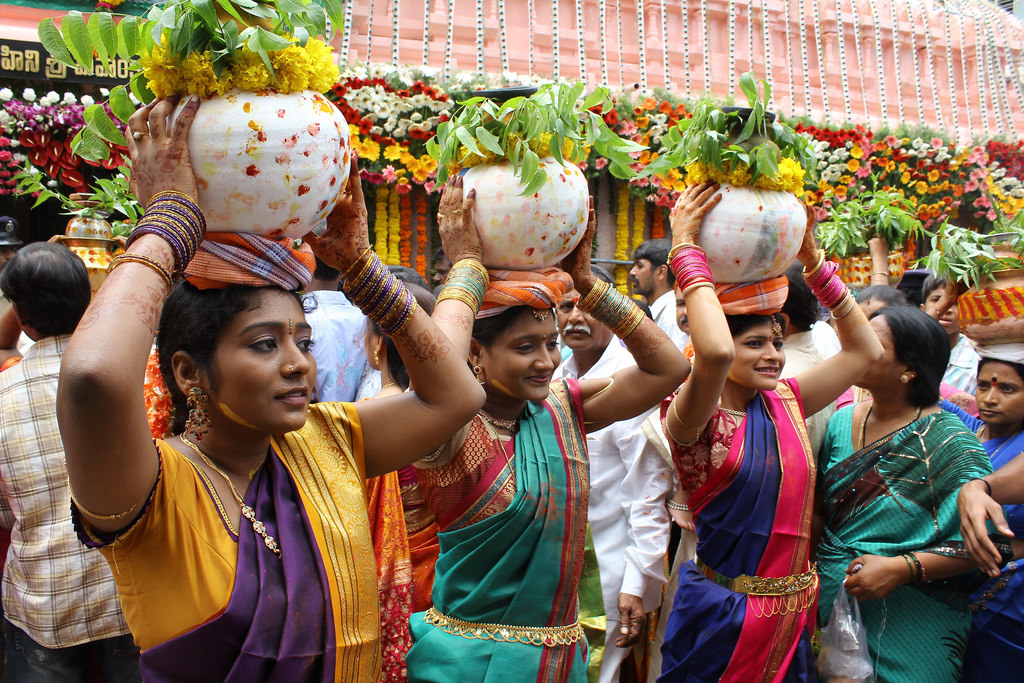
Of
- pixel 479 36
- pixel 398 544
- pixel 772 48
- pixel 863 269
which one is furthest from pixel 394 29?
pixel 398 544

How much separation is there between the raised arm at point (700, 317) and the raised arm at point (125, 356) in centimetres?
162

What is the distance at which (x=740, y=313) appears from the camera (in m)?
2.94

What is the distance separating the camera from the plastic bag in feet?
10.1

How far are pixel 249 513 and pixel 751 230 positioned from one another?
178 centimetres

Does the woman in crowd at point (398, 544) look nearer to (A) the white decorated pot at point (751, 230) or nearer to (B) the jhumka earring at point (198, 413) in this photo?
(B) the jhumka earring at point (198, 413)

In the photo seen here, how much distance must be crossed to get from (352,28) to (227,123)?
24.4ft

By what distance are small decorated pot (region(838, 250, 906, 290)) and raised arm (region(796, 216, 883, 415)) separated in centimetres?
281

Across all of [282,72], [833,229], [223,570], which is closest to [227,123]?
[282,72]

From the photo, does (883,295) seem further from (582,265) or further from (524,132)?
(524,132)

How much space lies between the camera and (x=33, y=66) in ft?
21.3

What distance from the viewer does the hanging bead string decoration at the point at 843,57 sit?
398 inches

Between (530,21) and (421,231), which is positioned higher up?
(530,21)

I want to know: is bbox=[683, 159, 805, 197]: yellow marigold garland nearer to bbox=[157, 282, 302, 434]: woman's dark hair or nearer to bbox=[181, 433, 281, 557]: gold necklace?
bbox=[157, 282, 302, 434]: woman's dark hair

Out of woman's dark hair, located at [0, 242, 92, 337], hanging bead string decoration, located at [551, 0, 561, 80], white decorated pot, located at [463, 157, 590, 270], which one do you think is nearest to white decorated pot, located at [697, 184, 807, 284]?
white decorated pot, located at [463, 157, 590, 270]
